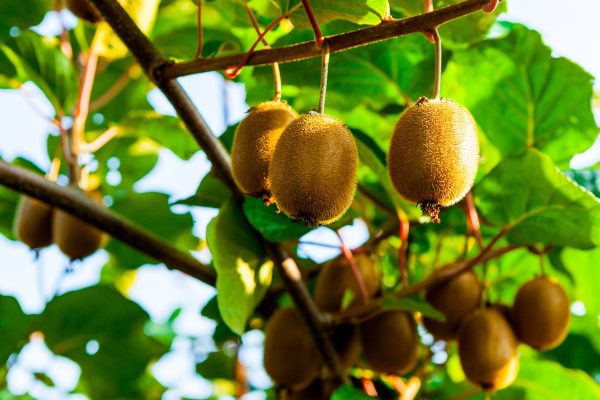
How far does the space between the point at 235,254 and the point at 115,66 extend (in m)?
0.92

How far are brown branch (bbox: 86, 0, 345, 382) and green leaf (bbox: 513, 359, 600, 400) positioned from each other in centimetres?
52

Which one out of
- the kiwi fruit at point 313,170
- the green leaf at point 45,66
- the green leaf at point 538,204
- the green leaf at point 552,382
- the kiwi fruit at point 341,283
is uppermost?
the green leaf at point 45,66

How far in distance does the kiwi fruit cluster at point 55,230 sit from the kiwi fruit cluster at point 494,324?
76cm

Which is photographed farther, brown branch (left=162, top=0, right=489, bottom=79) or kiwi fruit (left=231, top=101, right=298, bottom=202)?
kiwi fruit (left=231, top=101, right=298, bottom=202)

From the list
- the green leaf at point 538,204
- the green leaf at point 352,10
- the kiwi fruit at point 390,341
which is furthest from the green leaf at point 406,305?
the green leaf at point 352,10

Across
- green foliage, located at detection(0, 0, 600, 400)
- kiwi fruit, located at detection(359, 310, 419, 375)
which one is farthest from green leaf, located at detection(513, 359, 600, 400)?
kiwi fruit, located at detection(359, 310, 419, 375)

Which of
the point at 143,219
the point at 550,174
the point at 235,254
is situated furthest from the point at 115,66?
the point at 550,174

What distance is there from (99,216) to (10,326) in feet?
1.92

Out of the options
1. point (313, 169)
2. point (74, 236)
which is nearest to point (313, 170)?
point (313, 169)

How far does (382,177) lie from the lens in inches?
50.5

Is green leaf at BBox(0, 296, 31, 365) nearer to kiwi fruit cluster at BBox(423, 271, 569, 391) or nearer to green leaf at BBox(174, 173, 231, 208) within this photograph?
green leaf at BBox(174, 173, 231, 208)

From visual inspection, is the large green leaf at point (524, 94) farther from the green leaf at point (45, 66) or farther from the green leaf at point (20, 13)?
the green leaf at point (20, 13)

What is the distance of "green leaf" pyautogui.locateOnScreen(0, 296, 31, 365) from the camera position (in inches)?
66.9

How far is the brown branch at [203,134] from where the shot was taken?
39.8 inches
